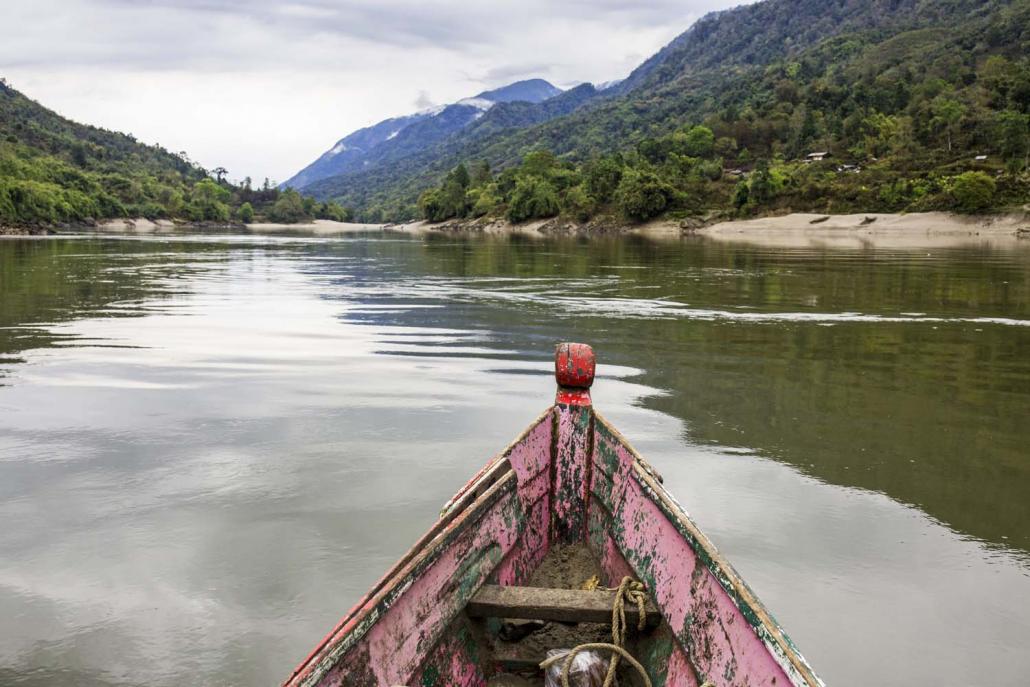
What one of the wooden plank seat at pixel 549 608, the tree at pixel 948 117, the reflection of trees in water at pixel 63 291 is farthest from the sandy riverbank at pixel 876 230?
the wooden plank seat at pixel 549 608

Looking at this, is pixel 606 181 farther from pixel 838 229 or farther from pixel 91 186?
pixel 91 186

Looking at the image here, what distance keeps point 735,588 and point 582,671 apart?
2.48 feet

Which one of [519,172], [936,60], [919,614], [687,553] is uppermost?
[936,60]

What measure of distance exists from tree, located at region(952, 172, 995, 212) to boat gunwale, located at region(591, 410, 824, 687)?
197 feet

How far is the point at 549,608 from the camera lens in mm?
3227

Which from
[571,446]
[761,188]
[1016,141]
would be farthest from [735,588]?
[761,188]

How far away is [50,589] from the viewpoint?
4309 millimetres

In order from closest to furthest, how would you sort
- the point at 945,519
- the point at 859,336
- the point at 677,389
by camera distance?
1. the point at 945,519
2. the point at 677,389
3. the point at 859,336

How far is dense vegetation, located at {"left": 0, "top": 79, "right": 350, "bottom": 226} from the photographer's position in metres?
87.2

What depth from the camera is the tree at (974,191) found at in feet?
175

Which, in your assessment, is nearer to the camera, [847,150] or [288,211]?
[847,150]

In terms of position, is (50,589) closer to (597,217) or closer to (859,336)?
(859,336)

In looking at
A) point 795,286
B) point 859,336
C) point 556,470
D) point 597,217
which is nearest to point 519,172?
point 597,217

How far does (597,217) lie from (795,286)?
69.8m
